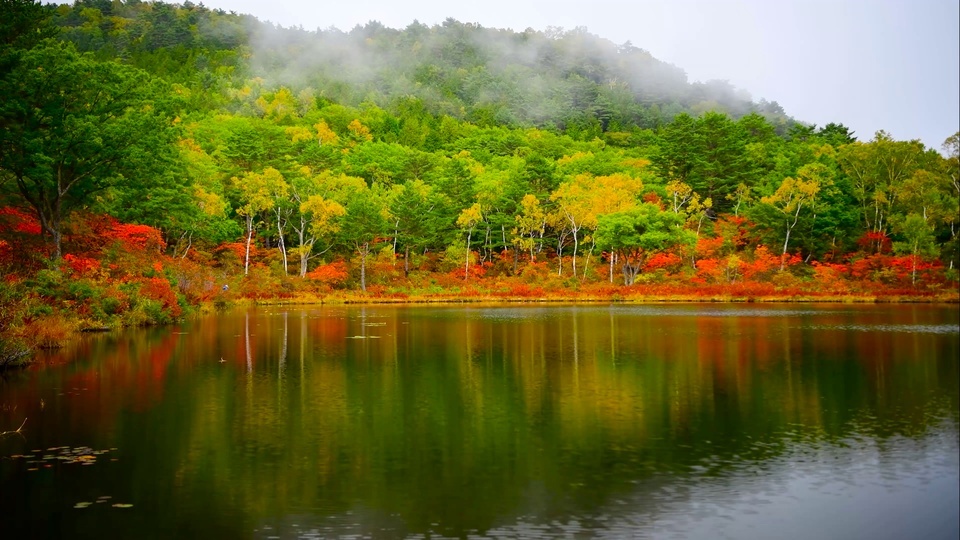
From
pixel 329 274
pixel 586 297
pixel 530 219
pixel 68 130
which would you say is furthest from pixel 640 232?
pixel 68 130

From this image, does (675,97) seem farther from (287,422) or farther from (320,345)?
(287,422)

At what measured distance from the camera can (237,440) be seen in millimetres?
11328

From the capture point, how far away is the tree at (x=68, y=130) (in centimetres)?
2555

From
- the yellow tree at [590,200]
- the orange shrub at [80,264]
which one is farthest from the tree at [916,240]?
the orange shrub at [80,264]

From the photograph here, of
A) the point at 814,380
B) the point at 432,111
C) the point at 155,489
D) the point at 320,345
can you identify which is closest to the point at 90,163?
the point at 320,345

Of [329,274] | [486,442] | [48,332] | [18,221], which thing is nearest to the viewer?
[486,442]

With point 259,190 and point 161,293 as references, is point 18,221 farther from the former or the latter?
point 259,190

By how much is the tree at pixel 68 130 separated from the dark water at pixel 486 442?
797 centimetres

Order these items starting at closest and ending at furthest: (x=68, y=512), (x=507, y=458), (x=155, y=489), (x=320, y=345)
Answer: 1. (x=68, y=512)
2. (x=155, y=489)
3. (x=507, y=458)
4. (x=320, y=345)

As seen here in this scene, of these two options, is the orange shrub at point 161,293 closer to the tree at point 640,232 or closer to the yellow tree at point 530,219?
the tree at point 640,232

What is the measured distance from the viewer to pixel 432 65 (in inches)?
5527

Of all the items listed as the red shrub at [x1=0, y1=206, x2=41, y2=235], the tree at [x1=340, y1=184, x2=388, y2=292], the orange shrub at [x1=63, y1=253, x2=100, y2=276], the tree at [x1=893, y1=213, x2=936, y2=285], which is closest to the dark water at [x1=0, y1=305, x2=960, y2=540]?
the orange shrub at [x1=63, y1=253, x2=100, y2=276]

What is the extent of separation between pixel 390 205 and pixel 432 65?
8615 cm

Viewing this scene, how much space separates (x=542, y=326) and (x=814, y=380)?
15.3 metres
